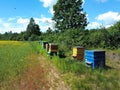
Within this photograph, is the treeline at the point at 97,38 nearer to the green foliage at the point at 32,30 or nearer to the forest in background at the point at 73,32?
the forest in background at the point at 73,32

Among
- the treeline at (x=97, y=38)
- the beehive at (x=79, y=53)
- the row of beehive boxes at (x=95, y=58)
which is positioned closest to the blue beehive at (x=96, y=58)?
the row of beehive boxes at (x=95, y=58)

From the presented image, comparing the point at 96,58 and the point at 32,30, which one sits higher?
the point at 32,30

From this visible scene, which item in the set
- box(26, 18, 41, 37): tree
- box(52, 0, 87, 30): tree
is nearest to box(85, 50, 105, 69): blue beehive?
box(52, 0, 87, 30): tree

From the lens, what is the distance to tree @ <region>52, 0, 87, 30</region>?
182ft

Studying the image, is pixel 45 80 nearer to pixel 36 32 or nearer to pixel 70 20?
pixel 70 20

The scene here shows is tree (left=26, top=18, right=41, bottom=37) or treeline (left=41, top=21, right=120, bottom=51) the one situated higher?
tree (left=26, top=18, right=41, bottom=37)

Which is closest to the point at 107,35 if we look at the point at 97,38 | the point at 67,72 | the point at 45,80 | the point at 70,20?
the point at 97,38

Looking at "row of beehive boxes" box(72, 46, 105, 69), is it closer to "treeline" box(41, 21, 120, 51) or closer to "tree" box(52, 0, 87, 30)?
"treeline" box(41, 21, 120, 51)

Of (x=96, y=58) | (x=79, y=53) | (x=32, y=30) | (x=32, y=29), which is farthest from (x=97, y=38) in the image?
(x=32, y=29)

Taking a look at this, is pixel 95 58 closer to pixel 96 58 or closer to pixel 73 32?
pixel 96 58

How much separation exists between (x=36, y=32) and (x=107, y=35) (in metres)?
81.4

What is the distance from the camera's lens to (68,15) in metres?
55.6

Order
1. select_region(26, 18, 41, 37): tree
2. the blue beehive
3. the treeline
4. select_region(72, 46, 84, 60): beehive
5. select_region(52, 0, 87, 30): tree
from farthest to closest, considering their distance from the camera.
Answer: select_region(26, 18, 41, 37): tree < select_region(52, 0, 87, 30): tree < the treeline < select_region(72, 46, 84, 60): beehive < the blue beehive

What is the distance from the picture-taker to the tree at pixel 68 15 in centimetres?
5541
